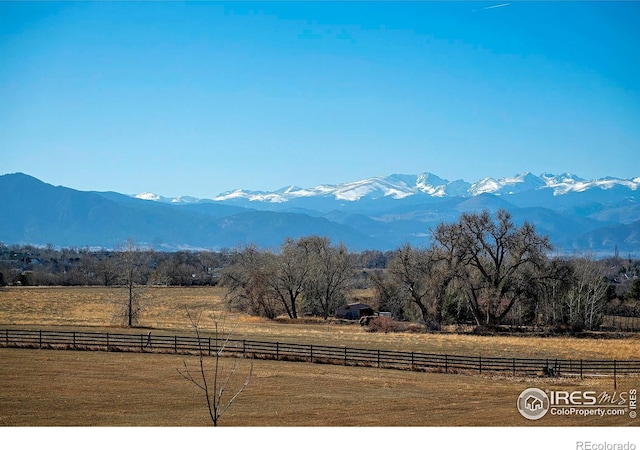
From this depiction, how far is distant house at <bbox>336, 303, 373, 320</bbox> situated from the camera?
87.9 m

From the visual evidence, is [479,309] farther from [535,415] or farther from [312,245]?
[535,415]

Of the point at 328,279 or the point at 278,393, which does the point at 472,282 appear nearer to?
the point at 328,279

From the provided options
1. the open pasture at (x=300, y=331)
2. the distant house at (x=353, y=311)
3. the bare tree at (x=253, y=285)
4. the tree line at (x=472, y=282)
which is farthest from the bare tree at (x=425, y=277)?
the bare tree at (x=253, y=285)

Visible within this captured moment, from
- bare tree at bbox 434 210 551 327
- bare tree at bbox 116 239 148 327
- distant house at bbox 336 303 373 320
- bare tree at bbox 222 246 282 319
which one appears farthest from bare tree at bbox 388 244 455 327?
bare tree at bbox 116 239 148 327

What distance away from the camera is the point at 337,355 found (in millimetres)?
45969

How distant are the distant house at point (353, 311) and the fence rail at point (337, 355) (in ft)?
128

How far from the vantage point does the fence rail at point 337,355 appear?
1593 inches

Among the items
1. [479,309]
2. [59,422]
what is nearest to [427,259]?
[479,309]

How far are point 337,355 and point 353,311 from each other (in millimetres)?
42659

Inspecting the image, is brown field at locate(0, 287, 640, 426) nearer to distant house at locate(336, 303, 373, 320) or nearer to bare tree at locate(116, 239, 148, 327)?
bare tree at locate(116, 239, 148, 327)

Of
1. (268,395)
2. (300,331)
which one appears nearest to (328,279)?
(300,331)

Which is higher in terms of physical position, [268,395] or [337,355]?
[337,355]

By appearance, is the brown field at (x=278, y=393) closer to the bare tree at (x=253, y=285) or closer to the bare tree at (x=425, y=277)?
the bare tree at (x=425, y=277)

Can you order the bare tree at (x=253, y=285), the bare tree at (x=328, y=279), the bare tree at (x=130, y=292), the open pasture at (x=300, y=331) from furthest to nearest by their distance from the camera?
the bare tree at (x=328, y=279) < the bare tree at (x=253, y=285) < the bare tree at (x=130, y=292) < the open pasture at (x=300, y=331)
